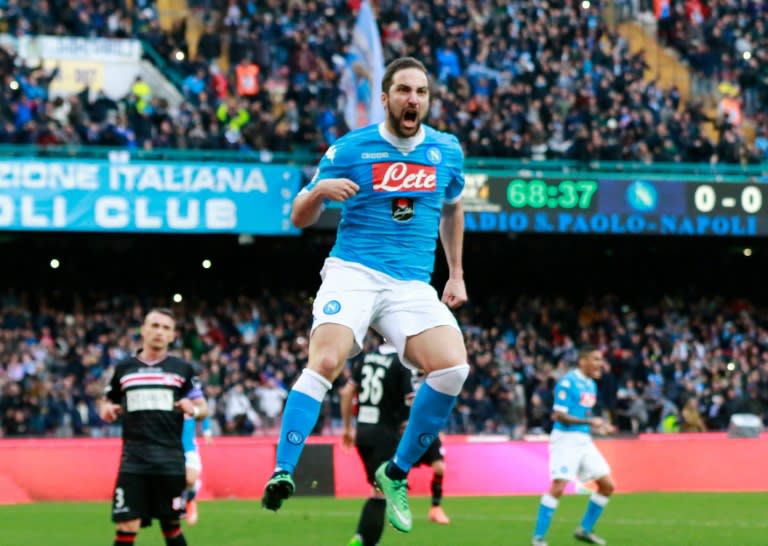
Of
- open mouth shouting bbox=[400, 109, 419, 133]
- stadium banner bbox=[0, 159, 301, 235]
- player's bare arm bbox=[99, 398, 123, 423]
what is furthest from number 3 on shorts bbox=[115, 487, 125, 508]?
stadium banner bbox=[0, 159, 301, 235]

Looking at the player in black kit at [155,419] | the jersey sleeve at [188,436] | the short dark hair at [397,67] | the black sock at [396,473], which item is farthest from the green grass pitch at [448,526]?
the short dark hair at [397,67]

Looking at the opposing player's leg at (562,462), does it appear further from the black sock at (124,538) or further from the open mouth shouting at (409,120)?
the open mouth shouting at (409,120)

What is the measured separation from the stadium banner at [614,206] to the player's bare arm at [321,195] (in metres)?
19.8

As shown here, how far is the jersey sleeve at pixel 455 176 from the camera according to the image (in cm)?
846

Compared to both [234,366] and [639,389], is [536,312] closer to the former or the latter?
[639,389]

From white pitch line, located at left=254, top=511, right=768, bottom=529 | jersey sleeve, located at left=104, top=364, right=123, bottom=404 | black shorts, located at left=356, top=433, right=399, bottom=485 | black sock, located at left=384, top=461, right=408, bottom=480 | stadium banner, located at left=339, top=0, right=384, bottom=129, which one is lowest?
white pitch line, located at left=254, top=511, right=768, bottom=529

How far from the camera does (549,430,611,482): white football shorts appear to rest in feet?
49.3

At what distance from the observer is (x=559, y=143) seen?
29.3m

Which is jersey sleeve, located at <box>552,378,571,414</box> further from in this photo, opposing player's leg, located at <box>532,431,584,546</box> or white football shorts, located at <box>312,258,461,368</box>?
white football shorts, located at <box>312,258,461,368</box>

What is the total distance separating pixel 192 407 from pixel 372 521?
1599mm

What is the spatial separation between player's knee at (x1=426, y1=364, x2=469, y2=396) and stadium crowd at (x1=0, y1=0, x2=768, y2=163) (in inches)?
757

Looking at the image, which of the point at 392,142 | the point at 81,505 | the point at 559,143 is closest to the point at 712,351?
the point at 559,143

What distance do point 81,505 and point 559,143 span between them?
1322 cm

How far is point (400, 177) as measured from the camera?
816cm
